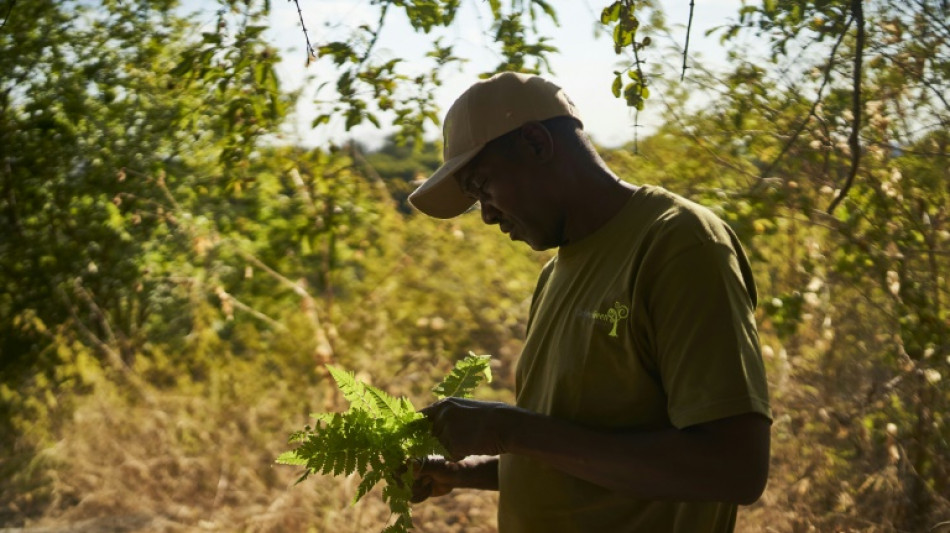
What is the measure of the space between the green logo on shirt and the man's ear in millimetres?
412

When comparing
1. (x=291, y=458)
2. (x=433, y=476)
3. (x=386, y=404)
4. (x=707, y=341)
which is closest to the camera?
(x=707, y=341)

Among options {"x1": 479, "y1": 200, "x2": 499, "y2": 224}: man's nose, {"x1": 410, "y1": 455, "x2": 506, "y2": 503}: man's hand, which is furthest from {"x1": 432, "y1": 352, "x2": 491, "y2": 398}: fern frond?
{"x1": 479, "y1": 200, "x2": 499, "y2": 224}: man's nose

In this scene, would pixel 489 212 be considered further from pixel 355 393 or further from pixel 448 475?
pixel 448 475

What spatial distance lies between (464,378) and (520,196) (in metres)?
0.51

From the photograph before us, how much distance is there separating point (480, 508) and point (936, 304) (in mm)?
2466

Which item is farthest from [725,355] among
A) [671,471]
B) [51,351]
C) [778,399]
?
[51,351]

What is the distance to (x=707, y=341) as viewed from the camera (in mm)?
1754

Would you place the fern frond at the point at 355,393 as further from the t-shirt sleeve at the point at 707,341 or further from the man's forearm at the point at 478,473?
the t-shirt sleeve at the point at 707,341

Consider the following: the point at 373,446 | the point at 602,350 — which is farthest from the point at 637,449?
the point at 373,446

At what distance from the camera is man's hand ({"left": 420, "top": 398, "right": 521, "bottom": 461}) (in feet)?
A: 6.41

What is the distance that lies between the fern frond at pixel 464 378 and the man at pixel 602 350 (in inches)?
6.4

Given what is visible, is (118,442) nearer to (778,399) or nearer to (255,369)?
(255,369)

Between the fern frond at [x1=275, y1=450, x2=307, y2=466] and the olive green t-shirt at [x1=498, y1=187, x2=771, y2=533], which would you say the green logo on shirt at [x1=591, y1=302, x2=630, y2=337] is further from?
the fern frond at [x1=275, y1=450, x2=307, y2=466]

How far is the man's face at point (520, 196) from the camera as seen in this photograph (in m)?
2.21
